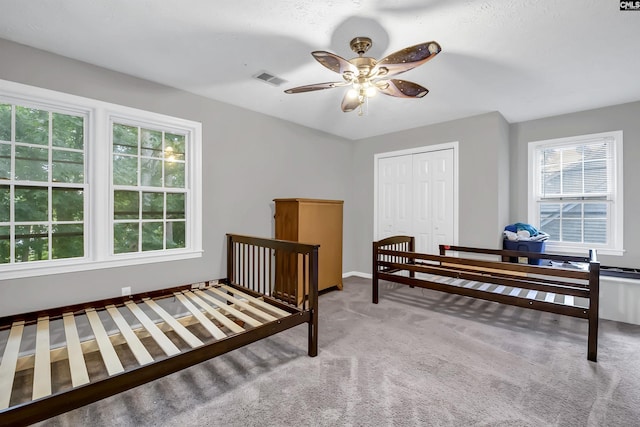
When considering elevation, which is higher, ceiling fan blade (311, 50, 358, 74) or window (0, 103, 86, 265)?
ceiling fan blade (311, 50, 358, 74)

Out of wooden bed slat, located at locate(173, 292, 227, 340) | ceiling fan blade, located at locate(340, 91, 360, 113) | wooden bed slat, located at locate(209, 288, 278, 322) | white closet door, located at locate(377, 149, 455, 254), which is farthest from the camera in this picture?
white closet door, located at locate(377, 149, 455, 254)

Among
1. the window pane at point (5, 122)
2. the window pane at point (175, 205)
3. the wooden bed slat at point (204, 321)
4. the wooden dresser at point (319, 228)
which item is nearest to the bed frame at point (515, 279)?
the wooden dresser at point (319, 228)

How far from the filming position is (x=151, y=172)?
118 inches

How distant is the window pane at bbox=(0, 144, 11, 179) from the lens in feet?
7.43

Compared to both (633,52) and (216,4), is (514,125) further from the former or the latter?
(216,4)

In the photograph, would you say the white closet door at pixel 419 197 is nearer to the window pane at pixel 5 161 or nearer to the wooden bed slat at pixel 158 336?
the wooden bed slat at pixel 158 336

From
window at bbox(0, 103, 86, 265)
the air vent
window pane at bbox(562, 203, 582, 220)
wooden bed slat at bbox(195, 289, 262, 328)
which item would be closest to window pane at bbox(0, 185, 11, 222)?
A: window at bbox(0, 103, 86, 265)

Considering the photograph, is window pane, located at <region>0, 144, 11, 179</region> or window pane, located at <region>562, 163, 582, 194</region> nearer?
window pane, located at <region>0, 144, 11, 179</region>

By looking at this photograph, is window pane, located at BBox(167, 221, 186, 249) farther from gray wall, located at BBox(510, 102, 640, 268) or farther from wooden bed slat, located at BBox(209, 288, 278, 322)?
gray wall, located at BBox(510, 102, 640, 268)

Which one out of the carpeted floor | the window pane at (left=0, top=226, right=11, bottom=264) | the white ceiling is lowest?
the carpeted floor

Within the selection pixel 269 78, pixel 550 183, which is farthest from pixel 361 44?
pixel 550 183

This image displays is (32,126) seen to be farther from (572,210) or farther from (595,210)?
(595,210)

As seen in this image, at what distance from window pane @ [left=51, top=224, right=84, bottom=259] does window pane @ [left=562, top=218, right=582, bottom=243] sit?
5.41 metres

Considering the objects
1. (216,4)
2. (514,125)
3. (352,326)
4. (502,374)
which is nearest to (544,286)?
(502,374)
